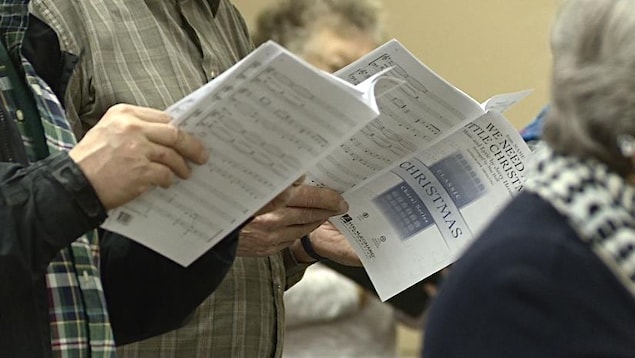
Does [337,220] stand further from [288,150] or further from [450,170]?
[288,150]

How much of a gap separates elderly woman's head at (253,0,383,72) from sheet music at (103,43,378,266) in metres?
1.08

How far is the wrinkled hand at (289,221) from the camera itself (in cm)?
150

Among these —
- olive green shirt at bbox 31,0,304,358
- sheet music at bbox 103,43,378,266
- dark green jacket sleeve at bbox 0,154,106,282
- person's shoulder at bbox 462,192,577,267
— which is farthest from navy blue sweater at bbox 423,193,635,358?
olive green shirt at bbox 31,0,304,358

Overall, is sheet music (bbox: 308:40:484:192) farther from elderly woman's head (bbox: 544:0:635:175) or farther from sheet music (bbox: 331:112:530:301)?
elderly woman's head (bbox: 544:0:635:175)

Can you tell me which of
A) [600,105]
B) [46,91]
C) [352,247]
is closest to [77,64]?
[46,91]

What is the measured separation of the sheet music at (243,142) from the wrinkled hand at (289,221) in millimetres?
252

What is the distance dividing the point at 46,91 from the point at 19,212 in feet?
0.71

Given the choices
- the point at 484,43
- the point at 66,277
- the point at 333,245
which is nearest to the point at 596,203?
the point at 66,277

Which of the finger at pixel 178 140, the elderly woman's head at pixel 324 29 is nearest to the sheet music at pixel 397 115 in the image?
the finger at pixel 178 140

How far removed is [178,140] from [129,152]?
0.17 ft

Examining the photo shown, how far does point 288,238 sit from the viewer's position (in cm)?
153

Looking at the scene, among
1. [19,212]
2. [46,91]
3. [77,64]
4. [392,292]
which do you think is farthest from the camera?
[392,292]

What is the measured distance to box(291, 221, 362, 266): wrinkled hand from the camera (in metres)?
1.67

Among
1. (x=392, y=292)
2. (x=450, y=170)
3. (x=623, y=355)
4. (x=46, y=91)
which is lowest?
(x=392, y=292)
